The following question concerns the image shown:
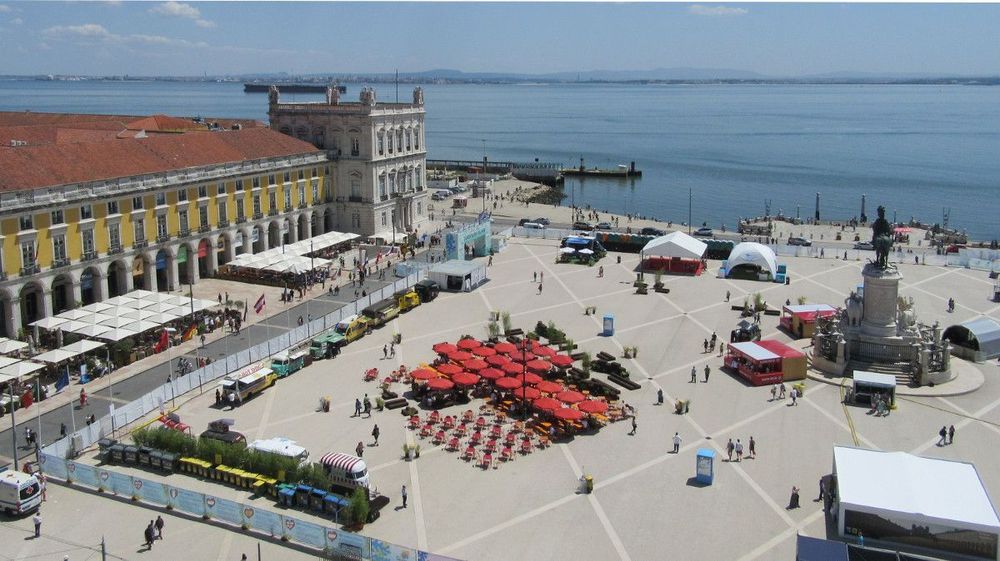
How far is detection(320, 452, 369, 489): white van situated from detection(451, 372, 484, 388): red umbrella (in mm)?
8664

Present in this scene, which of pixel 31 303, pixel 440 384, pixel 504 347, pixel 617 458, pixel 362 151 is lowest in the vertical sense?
pixel 617 458

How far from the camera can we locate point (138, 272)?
49281mm

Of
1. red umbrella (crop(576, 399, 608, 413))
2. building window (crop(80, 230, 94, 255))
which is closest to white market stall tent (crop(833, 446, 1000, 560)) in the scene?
red umbrella (crop(576, 399, 608, 413))

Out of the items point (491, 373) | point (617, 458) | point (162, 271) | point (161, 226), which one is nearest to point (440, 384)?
point (491, 373)

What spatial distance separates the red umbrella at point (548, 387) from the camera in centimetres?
3478

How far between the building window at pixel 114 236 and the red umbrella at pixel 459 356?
21.0 m

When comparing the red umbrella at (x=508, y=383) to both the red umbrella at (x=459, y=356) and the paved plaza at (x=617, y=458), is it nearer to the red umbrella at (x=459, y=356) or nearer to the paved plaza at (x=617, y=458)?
the paved plaza at (x=617, y=458)

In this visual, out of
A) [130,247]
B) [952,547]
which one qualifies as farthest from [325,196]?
[952,547]

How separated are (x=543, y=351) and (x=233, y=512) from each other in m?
17.0

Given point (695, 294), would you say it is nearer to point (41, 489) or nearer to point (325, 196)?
point (325, 196)

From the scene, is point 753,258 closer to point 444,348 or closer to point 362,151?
point 444,348

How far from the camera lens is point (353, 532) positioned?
82.1 feet

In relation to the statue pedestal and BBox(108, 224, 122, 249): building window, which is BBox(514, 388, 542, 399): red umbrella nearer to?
the statue pedestal

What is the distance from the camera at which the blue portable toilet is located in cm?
2781
